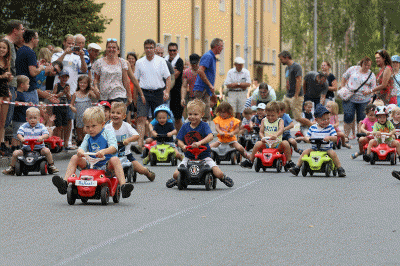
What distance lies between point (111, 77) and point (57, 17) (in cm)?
1011

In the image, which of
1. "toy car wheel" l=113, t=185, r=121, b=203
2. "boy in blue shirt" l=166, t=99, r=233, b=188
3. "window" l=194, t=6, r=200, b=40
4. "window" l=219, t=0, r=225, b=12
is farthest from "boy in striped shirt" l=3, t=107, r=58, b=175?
"window" l=219, t=0, r=225, b=12

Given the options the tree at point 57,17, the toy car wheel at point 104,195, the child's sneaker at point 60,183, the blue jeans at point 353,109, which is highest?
the tree at point 57,17

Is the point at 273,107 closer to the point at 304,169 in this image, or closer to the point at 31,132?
the point at 304,169

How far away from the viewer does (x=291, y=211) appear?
9305mm

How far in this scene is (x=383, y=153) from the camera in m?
16.1

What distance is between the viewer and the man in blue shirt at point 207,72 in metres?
18.1

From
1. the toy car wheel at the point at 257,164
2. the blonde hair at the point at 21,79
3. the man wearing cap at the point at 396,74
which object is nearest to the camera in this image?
the toy car wheel at the point at 257,164

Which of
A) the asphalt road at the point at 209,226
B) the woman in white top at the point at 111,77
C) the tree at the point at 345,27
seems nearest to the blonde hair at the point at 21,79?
the woman in white top at the point at 111,77

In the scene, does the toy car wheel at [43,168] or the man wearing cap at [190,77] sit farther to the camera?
the man wearing cap at [190,77]

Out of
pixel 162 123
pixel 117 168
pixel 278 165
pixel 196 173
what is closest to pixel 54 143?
pixel 162 123

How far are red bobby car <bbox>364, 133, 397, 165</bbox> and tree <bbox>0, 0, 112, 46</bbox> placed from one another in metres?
11.2

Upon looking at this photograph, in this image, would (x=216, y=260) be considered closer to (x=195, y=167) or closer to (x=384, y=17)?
(x=195, y=167)

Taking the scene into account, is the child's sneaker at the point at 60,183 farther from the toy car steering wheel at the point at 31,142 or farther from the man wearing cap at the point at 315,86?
the man wearing cap at the point at 315,86

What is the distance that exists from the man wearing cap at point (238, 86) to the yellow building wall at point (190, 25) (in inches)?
589
